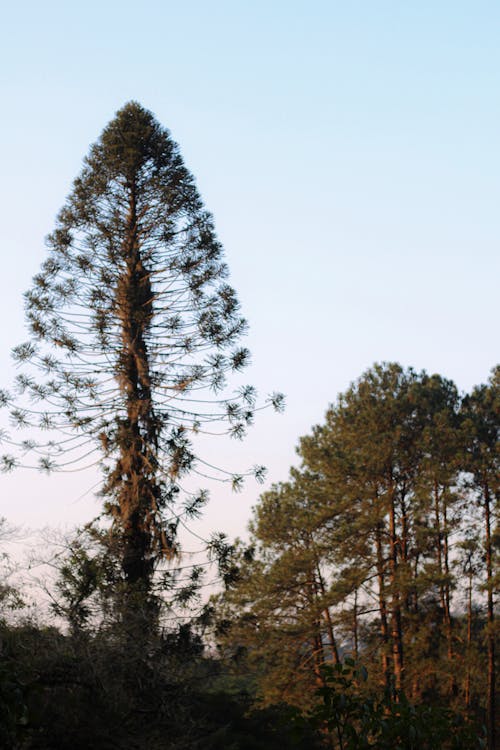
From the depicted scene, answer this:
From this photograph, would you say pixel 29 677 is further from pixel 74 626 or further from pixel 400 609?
pixel 400 609

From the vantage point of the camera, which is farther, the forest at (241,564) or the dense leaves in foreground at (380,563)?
the dense leaves in foreground at (380,563)

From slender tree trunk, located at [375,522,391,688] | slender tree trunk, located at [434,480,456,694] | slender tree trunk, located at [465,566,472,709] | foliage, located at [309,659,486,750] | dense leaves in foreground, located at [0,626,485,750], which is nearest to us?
foliage, located at [309,659,486,750]

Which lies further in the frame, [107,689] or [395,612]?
[395,612]

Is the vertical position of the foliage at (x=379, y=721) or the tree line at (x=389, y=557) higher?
the tree line at (x=389, y=557)

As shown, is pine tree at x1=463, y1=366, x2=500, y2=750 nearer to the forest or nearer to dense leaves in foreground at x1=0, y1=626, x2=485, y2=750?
the forest

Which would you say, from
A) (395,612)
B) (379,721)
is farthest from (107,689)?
(395,612)

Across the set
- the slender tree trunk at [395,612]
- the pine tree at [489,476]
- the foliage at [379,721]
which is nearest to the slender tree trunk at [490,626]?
the pine tree at [489,476]

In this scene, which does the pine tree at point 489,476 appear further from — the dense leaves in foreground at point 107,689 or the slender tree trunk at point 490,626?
the dense leaves in foreground at point 107,689

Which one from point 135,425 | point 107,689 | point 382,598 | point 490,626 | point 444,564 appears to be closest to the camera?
point 107,689

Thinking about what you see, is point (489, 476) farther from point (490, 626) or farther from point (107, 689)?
point (107, 689)

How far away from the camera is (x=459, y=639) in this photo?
24.6 m

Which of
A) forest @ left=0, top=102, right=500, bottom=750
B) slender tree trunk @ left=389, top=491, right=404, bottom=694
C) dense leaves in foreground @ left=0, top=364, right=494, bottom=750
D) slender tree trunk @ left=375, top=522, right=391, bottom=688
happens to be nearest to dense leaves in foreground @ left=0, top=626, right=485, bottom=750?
forest @ left=0, top=102, right=500, bottom=750

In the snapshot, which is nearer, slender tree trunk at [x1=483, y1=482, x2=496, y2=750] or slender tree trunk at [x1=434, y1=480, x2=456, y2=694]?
slender tree trunk at [x1=483, y1=482, x2=496, y2=750]

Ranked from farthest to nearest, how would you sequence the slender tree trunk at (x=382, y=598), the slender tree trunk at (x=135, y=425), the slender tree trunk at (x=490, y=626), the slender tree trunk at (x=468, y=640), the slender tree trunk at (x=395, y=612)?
the slender tree trunk at (x=382, y=598) < the slender tree trunk at (x=468, y=640) < the slender tree trunk at (x=395, y=612) < the slender tree trunk at (x=490, y=626) < the slender tree trunk at (x=135, y=425)
